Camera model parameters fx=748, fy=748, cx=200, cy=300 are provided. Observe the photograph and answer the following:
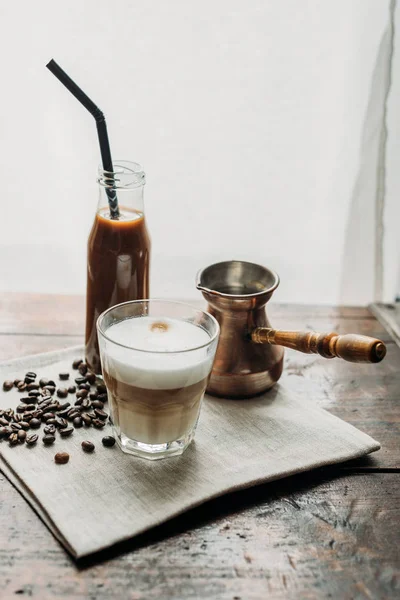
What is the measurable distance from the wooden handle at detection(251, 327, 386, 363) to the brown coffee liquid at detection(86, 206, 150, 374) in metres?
0.23

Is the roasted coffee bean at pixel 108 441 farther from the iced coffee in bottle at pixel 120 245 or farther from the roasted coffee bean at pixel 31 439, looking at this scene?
the iced coffee in bottle at pixel 120 245

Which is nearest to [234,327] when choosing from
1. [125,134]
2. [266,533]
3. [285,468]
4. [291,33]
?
[285,468]

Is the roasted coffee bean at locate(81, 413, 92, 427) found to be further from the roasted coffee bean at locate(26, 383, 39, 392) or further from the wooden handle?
the wooden handle

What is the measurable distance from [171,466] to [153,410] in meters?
0.09

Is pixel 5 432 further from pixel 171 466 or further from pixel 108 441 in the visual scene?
pixel 171 466

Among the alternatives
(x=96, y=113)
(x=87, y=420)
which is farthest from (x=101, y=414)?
(x=96, y=113)

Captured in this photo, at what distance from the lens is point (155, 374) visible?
105 centimetres

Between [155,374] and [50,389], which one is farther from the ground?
[155,374]

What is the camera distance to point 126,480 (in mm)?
1057

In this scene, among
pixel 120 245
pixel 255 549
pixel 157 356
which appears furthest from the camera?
pixel 120 245

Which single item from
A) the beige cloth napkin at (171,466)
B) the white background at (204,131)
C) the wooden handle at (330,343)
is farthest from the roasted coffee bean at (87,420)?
the white background at (204,131)

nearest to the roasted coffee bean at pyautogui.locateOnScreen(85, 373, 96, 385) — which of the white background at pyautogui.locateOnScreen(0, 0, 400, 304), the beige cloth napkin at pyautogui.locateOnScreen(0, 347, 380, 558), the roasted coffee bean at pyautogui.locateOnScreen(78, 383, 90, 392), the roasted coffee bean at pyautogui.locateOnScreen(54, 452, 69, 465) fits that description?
the roasted coffee bean at pyautogui.locateOnScreen(78, 383, 90, 392)

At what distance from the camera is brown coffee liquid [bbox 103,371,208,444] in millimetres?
1077

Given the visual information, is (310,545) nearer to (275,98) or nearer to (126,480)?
(126,480)
